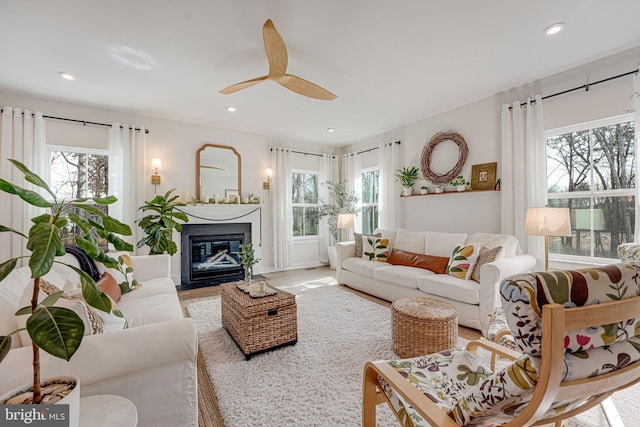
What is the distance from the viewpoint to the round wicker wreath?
3873 mm

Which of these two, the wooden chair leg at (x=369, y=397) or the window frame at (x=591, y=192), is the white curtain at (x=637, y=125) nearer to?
the window frame at (x=591, y=192)

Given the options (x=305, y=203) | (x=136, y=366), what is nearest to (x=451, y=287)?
(x=136, y=366)

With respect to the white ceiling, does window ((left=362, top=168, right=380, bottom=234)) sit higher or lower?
lower

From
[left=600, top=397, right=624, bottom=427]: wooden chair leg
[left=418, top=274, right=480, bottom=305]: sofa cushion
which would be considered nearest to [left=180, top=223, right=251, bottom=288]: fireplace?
[left=418, top=274, right=480, bottom=305]: sofa cushion

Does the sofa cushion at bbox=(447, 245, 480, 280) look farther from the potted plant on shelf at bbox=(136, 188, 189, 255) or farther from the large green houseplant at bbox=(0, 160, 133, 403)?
the potted plant on shelf at bbox=(136, 188, 189, 255)

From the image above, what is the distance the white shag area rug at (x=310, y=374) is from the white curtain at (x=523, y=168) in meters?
1.69

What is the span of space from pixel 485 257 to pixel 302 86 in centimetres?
257

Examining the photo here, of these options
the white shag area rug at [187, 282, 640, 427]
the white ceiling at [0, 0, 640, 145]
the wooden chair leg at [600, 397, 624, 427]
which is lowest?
the white shag area rug at [187, 282, 640, 427]

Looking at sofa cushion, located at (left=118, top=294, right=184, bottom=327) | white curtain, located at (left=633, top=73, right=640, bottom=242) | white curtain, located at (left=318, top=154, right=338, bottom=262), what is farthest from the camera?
white curtain, located at (left=318, top=154, right=338, bottom=262)

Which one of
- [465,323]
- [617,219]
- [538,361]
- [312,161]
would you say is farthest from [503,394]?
[312,161]

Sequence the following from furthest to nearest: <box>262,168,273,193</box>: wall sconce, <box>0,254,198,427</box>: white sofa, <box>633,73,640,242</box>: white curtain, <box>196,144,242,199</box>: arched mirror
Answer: <box>262,168,273,193</box>: wall sconce < <box>196,144,242,199</box>: arched mirror < <box>633,73,640,242</box>: white curtain < <box>0,254,198,427</box>: white sofa

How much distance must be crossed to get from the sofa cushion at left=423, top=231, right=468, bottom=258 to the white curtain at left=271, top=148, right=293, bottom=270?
2.76 meters

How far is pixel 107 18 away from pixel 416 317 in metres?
3.37

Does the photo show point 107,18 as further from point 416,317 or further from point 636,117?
Result: point 636,117
